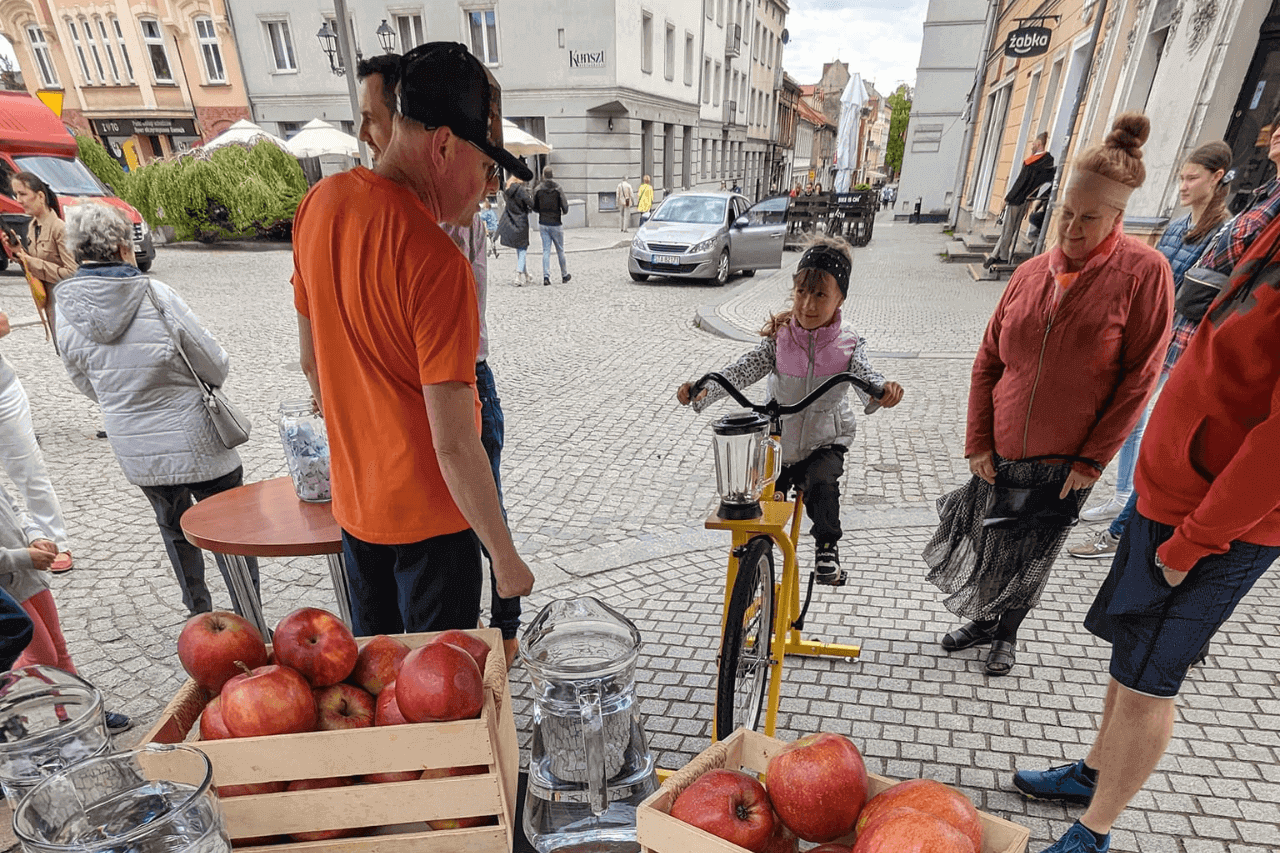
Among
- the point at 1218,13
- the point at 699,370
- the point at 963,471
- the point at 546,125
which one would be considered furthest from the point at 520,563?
the point at 546,125

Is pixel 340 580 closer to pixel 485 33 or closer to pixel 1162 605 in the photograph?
pixel 1162 605

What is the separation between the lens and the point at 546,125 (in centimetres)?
2272

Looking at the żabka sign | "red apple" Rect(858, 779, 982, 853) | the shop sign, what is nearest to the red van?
"red apple" Rect(858, 779, 982, 853)

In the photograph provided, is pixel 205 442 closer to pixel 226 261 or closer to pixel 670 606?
pixel 670 606

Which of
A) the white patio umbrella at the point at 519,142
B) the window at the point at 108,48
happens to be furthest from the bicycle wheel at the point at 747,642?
the window at the point at 108,48

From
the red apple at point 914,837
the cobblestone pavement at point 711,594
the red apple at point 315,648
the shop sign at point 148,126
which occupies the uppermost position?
the shop sign at point 148,126

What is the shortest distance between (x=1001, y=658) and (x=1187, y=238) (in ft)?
8.39

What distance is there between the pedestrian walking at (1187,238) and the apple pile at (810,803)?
2.86 m

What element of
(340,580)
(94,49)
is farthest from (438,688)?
(94,49)

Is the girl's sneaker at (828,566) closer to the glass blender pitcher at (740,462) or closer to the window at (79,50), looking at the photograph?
the glass blender pitcher at (740,462)

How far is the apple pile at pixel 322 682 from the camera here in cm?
109

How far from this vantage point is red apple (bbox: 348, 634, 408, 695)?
1271 mm

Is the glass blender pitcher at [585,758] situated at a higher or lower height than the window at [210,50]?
lower

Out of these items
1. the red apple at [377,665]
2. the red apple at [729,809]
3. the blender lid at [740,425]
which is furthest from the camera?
the blender lid at [740,425]
